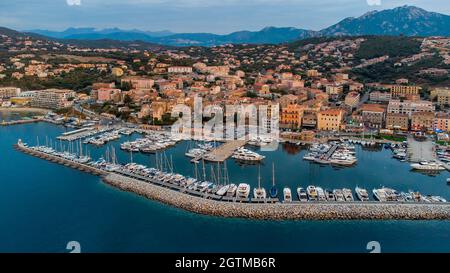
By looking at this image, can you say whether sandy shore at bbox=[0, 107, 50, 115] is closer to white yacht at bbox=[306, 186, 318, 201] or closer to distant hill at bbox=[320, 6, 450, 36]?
white yacht at bbox=[306, 186, 318, 201]

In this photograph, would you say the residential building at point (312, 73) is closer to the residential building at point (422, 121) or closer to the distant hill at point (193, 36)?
the residential building at point (422, 121)

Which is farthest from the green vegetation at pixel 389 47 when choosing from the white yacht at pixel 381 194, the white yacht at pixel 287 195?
the white yacht at pixel 287 195

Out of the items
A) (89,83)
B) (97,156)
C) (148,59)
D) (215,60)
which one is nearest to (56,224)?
(97,156)

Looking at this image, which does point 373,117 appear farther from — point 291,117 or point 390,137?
point 291,117

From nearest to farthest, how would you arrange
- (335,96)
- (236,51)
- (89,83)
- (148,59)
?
(335,96) < (89,83) < (148,59) < (236,51)

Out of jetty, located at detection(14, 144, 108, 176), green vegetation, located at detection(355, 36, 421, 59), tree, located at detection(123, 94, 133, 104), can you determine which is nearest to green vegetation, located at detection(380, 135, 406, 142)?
jetty, located at detection(14, 144, 108, 176)

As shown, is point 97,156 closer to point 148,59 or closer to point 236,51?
point 148,59

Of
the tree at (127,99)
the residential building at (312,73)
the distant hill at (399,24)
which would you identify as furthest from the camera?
the distant hill at (399,24)
